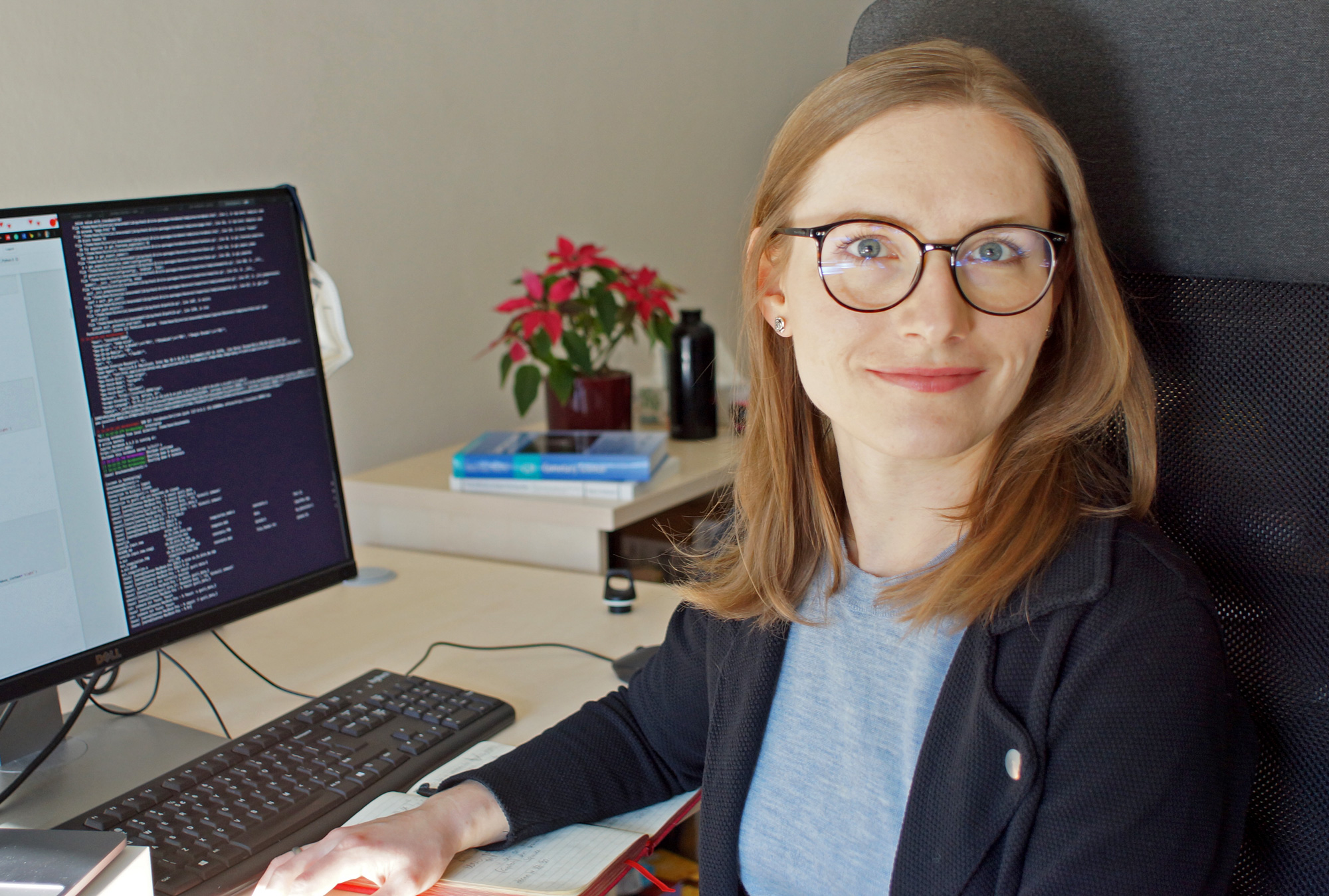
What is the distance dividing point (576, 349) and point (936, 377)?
112 cm

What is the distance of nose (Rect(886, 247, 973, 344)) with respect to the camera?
0.78m

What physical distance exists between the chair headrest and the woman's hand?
0.67 m

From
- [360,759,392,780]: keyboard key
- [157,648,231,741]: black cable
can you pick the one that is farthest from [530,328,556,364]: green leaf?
[360,759,392,780]: keyboard key

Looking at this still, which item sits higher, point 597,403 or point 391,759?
point 597,403

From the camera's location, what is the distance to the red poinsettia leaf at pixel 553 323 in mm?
1832

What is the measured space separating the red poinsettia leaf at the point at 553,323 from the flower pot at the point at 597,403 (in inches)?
4.2

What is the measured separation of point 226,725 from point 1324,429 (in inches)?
39.8

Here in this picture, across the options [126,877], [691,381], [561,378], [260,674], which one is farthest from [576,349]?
[126,877]

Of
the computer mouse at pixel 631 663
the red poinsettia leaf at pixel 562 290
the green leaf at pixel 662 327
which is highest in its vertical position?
the red poinsettia leaf at pixel 562 290

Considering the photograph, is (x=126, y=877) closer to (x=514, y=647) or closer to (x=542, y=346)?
(x=514, y=647)

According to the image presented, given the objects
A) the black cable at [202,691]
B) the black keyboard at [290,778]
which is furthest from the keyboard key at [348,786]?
the black cable at [202,691]

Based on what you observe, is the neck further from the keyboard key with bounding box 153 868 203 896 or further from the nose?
the keyboard key with bounding box 153 868 203 896

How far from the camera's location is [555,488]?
1.67 meters

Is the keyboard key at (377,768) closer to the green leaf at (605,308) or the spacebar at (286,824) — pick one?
the spacebar at (286,824)
